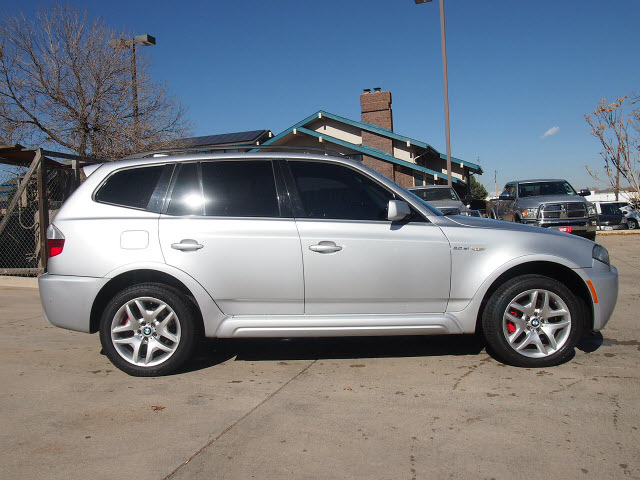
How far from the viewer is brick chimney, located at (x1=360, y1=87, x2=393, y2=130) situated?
2489 centimetres

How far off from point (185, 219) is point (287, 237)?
841 millimetres

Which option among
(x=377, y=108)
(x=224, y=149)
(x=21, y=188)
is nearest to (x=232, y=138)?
(x=377, y=108)

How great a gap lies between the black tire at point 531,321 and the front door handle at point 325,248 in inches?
50.8

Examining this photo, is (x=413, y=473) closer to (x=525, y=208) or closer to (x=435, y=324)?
(x=435, y=324)

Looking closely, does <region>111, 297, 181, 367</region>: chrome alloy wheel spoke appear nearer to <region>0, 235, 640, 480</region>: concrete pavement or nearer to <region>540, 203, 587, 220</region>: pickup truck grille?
<region>0, 235, 640, 480</region>: concrete pavement

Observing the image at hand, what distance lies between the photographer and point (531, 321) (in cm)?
430

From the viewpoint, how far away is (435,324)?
4.29m

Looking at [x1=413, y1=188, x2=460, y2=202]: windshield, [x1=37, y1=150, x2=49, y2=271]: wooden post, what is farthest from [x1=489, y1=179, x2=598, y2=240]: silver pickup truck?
[x1=37, y1=150, x2=49, y2=271]: wooden post

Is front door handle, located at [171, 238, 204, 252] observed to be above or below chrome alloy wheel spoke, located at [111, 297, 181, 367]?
above

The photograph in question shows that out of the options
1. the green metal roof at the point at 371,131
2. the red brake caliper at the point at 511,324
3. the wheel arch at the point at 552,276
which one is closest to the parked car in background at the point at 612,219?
the green metal roof at the point at 371,131

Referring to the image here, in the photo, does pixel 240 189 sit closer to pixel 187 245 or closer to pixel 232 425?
pixel 187 245

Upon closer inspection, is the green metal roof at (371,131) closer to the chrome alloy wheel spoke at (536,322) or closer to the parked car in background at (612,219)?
the parked car in background at (612,219)

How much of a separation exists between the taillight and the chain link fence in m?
5.13

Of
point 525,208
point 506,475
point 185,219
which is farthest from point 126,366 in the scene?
point 525,208
